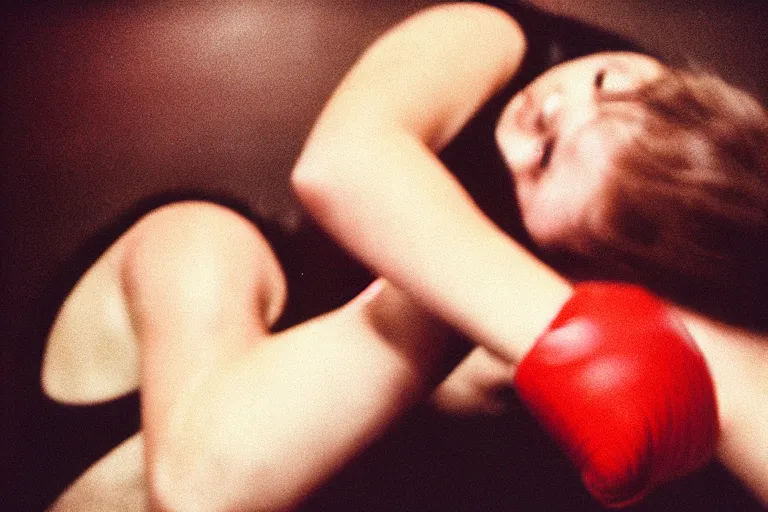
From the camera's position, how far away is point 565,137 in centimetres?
48

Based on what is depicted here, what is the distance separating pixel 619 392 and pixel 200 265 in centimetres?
46

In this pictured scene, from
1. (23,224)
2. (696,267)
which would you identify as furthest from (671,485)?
(23,224)

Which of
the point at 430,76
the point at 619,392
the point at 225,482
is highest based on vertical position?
the point at 430,76

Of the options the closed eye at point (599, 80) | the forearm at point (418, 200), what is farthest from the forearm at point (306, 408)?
the closed eye at point (599, 80)

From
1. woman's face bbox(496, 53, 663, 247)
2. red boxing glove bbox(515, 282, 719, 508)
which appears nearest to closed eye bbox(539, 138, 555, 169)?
woman's face bbox(496, 53, 663, 247)

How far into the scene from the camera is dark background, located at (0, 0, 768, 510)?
74 cm

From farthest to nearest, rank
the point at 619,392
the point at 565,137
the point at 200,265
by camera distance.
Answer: the point at 200,265 → the point at 565,137 → the point at 619,392

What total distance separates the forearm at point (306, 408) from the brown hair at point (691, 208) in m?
0.16

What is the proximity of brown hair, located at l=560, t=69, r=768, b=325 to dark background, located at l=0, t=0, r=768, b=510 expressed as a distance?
33 cm

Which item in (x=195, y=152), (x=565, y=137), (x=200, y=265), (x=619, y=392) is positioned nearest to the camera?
(x=619, y=392)

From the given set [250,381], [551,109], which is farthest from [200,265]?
[551,109]

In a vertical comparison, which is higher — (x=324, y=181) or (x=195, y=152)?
(x=324, y=181)

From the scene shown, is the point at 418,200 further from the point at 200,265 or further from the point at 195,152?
the point at 195,152

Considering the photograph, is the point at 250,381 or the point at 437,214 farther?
the point at 250,381
